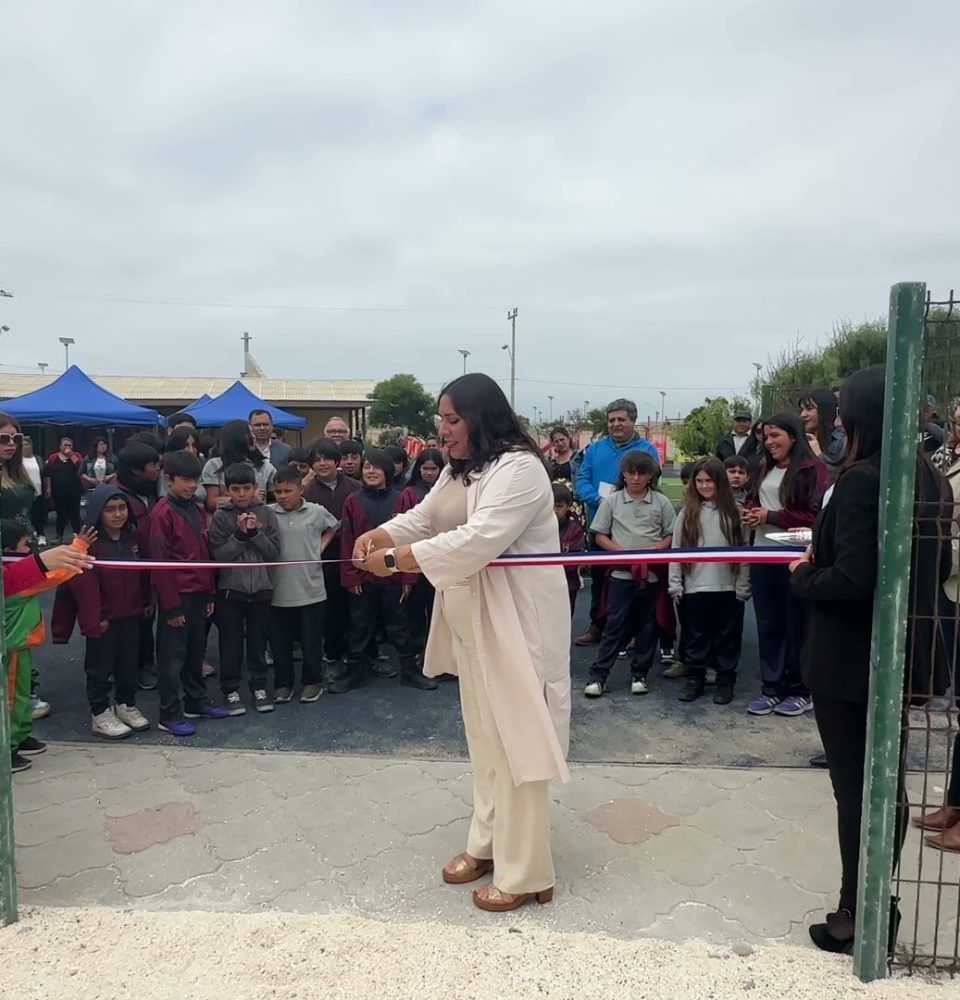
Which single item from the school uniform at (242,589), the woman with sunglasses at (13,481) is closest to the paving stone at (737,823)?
the school uniform at (242,589)

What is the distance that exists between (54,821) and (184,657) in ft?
4.45

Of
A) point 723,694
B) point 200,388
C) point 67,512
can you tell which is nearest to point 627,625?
point 723,694

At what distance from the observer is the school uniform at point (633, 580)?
543 centimetres

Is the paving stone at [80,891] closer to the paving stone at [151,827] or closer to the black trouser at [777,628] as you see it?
the paving stone at [151,827]

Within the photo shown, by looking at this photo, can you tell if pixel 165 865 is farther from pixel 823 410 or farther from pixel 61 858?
pixel 823 410

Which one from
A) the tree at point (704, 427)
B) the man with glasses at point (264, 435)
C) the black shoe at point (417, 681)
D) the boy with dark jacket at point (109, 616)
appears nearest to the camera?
the boy with dark jacket at point (109, 616)

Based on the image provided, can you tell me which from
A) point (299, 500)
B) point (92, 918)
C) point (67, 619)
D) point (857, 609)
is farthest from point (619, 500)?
point (92, 918)

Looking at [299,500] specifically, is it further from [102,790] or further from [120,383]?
[120,383]

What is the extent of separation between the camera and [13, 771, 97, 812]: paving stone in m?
3.81

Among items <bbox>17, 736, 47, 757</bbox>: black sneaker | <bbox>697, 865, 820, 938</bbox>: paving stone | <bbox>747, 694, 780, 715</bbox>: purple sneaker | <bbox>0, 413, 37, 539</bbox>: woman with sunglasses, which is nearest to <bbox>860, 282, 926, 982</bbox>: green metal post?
<bbox>697, 865, 820, 938</bbox>: paving stone

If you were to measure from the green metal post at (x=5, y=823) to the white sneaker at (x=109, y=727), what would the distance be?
1.80 metres

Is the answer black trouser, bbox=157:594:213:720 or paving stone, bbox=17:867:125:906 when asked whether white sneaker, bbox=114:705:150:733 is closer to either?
black trouser, bbox=157:594:213:720

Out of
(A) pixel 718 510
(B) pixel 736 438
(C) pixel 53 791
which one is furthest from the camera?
(B) pixel 736 438

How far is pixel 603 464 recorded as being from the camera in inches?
261
